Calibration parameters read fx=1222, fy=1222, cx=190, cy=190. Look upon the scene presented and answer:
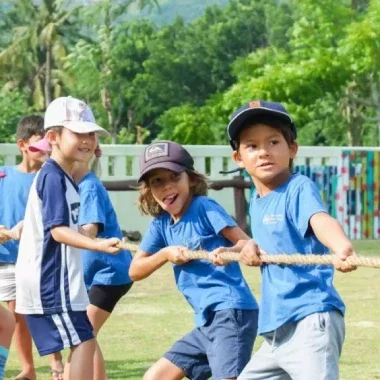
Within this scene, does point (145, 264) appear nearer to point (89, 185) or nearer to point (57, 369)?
point (89, 185)

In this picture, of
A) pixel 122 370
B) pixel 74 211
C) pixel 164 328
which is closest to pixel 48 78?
pixel 164 328

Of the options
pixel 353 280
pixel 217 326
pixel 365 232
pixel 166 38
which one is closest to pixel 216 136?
pixel 166 38

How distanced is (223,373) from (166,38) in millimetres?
52241

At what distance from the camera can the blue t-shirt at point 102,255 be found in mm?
6348

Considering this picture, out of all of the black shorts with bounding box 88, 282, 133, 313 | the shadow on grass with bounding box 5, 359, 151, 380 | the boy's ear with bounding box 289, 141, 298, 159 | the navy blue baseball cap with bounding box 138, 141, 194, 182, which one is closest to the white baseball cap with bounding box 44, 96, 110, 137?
the navy blue baseball cap with bounding box 138, 141, 194, 182

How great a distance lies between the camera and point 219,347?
488 cm

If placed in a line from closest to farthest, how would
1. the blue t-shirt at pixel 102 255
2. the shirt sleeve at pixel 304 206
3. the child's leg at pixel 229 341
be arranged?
the shirt sleeve at pixel 304 206
the child's leg at pixel 229 341
the blue t-shirt at pixel 102 255

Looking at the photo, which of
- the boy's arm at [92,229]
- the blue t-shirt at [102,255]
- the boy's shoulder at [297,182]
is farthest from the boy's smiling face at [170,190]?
the blue t-shirt at [102,255]

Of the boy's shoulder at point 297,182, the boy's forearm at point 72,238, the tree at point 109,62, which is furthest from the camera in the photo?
the tree at point 109,62

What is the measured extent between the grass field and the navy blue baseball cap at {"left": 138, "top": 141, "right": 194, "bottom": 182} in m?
2.58

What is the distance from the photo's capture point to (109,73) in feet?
171

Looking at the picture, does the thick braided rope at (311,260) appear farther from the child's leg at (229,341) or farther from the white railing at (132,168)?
the white railing at (132,168)

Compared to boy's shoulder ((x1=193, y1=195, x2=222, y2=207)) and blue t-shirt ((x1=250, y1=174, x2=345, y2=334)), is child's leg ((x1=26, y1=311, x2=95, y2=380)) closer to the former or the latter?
boy's shoulder ((x1=193, y1=195, x2=222, y2=207))

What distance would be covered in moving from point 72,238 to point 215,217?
66 centimetres
